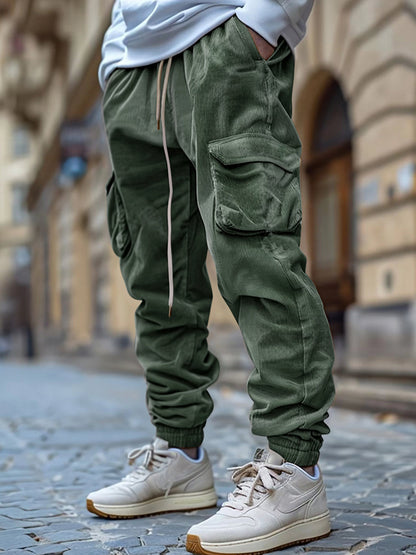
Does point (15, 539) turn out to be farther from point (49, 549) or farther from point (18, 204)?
point (18, 204)

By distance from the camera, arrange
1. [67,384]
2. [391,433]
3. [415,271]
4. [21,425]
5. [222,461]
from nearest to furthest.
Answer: [222,461] → [391,433] → [21,425] → [415,271] → [67,384]

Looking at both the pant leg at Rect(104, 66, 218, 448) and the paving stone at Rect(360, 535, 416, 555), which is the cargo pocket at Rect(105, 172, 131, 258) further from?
the paving stone at Rect(360, 535, 416, 555)

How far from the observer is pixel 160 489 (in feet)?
7.19

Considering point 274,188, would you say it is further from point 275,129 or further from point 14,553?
point 14,553

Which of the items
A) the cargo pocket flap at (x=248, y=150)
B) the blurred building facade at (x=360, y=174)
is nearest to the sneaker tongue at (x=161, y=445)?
the cargo pocket flap at (x=248, y=150)

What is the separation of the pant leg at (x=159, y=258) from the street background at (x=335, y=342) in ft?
1.05

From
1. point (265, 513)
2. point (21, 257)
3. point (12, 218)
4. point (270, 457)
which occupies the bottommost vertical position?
point (265, 513)

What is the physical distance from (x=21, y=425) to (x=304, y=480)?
3.09 metres

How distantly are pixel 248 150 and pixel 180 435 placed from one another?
799 millimetres

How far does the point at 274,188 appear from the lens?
1.85 metres

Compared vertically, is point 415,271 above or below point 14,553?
above

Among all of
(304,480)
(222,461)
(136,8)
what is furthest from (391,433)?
(136,8)

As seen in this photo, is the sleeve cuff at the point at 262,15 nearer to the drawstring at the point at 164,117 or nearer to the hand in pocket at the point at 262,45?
the hand in pocket at the point at 262,45

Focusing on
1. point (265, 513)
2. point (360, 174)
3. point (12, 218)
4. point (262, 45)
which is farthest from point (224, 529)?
point (12, 218)
